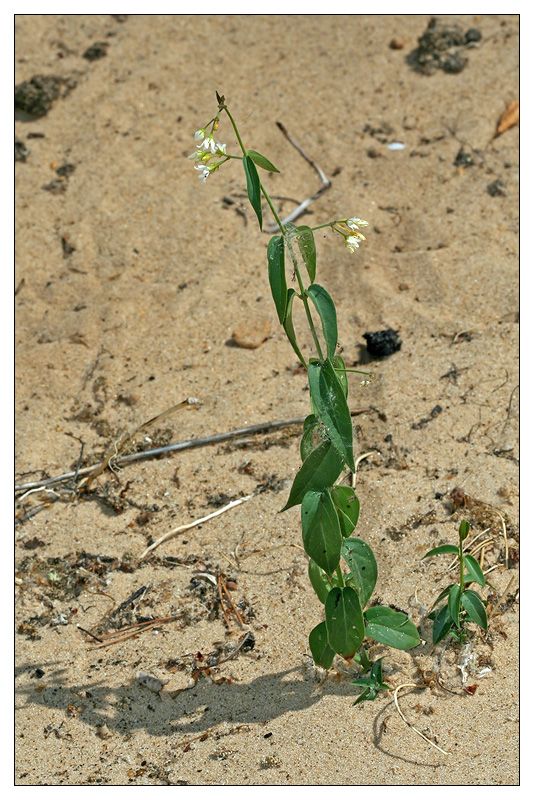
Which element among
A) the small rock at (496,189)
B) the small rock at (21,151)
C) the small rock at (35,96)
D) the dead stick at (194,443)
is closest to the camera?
the dead stick at (194,443)

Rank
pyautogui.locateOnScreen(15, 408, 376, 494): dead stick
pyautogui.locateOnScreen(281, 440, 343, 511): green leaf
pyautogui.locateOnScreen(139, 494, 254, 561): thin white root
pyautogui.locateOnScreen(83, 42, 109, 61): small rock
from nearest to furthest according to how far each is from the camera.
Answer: pyautogui.locateOnScreen(281, 440, 343, 511): green leaf, pyautogui.locateOnScreen(139, 494, 254, 561): thin white root, pyautogui.locateOnScreen(15, 408, 376, 494): dead stick, pyautogui.locateOnScreen(83, 42, 109, 61): small rock

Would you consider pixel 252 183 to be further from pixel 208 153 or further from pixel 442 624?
pixel 442 624

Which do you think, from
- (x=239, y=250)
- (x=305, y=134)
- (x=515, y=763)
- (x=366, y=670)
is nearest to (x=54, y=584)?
(x=366, y=670)

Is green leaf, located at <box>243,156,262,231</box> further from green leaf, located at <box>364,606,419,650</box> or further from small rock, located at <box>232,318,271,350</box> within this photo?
small rock, located at <box>232,318,271,350</box>

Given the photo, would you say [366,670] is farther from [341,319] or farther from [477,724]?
[341,319]

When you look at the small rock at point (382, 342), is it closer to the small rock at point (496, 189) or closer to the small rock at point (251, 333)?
the small rock at point (251, 333)

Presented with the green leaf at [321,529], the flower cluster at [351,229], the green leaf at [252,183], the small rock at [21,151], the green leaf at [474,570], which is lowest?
the green leaf at [474,570]

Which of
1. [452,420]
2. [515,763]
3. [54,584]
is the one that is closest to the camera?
[515,763]

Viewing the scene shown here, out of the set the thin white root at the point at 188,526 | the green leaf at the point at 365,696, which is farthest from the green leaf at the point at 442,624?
the thin white root at the point at 188,526

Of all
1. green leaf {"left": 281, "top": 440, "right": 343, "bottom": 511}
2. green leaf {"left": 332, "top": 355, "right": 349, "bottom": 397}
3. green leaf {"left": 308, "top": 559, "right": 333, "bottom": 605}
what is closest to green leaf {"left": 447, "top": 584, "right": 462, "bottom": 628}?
green leaf {"left": 308, "top": 559, "right": 333, "bottom": 605}
